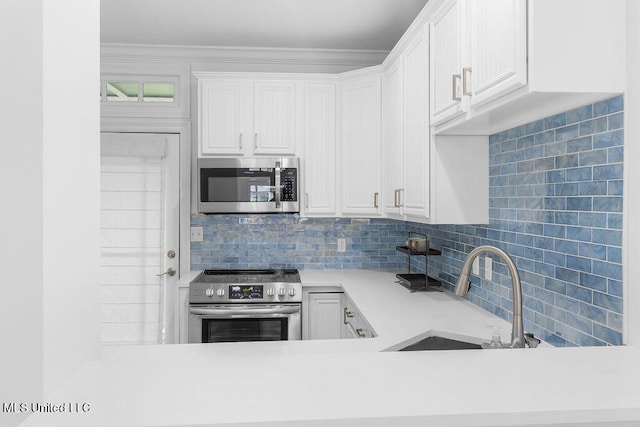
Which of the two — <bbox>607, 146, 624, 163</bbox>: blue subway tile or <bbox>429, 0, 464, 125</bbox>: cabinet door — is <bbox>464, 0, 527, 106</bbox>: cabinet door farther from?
<bbox>607, 146, 624, 163</bbox>: blue subway tile

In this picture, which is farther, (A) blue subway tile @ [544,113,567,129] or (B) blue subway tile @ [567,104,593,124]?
(A) blue subway tile @ [544,113,567,129]

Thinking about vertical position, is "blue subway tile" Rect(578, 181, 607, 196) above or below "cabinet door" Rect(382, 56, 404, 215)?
below

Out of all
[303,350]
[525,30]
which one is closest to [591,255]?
[525,30]

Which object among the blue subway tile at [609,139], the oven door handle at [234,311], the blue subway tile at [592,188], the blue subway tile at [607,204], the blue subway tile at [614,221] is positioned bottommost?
the oven door handle at [234,311]

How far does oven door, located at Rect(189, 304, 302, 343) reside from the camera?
2938mm

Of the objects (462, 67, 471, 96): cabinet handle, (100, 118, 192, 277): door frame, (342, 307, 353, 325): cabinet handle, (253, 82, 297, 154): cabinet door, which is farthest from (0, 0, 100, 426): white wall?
Result: (100, 118, 192, 277): door frame

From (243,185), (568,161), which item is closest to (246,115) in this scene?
(243,185)

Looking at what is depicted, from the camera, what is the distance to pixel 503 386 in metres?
0.86

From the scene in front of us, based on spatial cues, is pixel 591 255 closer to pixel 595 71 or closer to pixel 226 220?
pixel 595 71

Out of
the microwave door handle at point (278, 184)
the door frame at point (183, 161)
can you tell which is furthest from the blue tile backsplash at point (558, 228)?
the door frame at point (183, 161)

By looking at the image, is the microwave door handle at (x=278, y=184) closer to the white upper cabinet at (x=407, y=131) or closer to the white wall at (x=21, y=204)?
the white upper cabinet at (x=407, y=131)

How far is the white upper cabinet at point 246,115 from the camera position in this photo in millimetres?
3207

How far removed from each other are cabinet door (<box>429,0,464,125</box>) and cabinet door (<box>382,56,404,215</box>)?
0.55 meters

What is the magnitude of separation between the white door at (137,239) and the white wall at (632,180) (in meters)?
3.02
